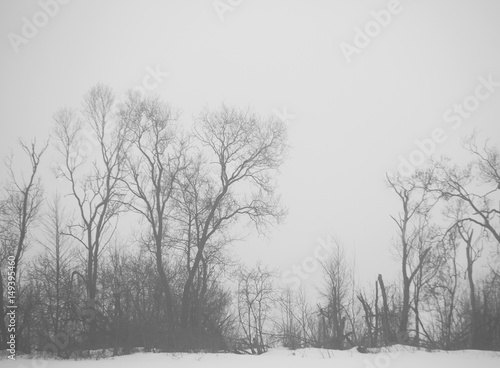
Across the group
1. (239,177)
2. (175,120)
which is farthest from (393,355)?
(175,120)

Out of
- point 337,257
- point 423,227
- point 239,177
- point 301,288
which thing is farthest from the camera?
point 301,288

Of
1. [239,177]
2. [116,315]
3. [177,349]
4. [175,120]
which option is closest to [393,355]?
[177,349]

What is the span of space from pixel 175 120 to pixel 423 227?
58.4 ft

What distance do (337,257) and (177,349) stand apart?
708 inches

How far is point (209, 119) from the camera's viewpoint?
1819cm

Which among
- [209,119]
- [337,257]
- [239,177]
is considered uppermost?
[209,119]

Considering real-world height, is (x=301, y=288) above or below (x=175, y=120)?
below

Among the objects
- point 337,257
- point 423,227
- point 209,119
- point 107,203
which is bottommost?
point 337,257

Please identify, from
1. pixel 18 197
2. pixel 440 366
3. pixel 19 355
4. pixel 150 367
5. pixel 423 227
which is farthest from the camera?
pixel 423 227

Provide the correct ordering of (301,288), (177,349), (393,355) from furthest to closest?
1. (301,288)
2. (177,349)
3. (393,355)

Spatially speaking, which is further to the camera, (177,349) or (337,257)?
(337,257)

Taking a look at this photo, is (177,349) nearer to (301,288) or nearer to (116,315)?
(116,315)

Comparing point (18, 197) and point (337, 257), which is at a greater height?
point (18, 197)

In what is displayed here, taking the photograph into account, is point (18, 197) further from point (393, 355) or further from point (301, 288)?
point (301, 288)
